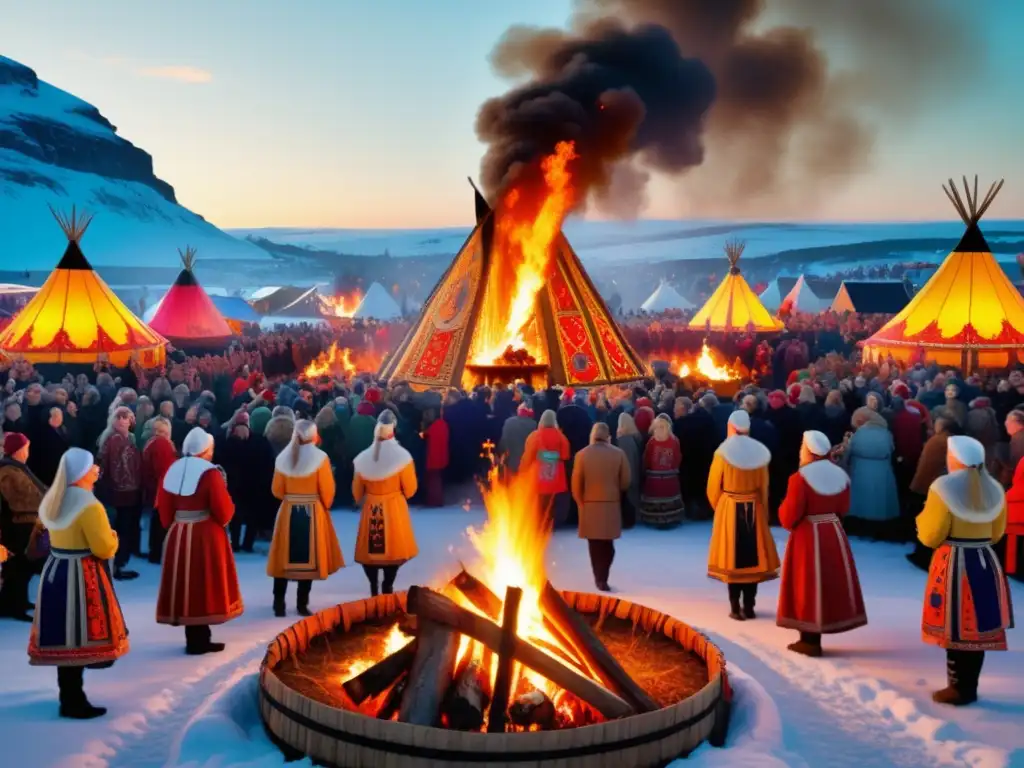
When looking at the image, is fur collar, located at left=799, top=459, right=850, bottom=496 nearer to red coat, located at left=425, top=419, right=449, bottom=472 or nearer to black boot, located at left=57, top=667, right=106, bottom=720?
black boot, located at left=57, top=667, right=106, bottom=720

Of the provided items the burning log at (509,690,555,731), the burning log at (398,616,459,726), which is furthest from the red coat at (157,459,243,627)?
the burning log at (509,690,555,731)

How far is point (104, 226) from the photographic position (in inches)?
4190

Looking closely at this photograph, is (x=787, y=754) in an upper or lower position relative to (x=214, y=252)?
lower

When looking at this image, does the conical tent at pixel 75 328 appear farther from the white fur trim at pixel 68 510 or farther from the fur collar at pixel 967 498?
the fur collar at pixel 967 498

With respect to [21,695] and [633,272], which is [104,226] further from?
[21,695]

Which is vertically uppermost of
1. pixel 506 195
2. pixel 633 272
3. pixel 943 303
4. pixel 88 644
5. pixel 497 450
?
pixel 633 272

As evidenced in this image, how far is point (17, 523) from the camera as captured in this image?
280 inches

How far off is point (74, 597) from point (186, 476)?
1178 mm

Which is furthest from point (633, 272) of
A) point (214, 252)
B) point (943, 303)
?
point (943, 303)

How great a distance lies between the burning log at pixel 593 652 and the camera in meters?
4.98

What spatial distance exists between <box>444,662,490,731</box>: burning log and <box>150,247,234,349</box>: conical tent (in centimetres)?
1934

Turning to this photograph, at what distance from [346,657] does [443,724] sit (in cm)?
116

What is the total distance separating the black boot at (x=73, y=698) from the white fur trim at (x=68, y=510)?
775 mm

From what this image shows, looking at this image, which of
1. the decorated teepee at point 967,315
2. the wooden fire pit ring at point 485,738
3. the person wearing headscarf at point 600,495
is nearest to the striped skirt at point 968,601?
the wooden fire pit ring at point 485,738
